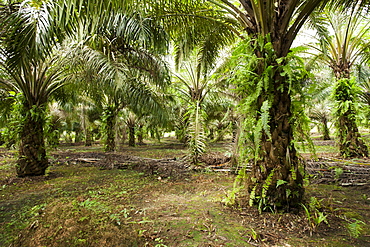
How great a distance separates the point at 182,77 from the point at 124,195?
438 centimetres

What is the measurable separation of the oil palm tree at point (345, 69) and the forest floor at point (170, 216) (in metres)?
2.24

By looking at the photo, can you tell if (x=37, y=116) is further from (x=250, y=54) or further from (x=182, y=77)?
(x=250, y=54)

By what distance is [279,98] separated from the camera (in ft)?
7.82

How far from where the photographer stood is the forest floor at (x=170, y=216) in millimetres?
1880

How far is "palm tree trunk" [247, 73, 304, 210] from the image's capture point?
229cm

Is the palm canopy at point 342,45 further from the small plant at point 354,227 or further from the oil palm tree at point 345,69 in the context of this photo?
the small plant at point 354,227

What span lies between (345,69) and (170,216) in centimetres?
680

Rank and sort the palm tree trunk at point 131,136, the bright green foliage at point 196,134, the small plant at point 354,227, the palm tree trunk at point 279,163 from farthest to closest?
the palm tree trunk at point 131,136, the bright green foliage at point 196,134, the palm tree trunk at point 279,163, the small plant at point 354,227

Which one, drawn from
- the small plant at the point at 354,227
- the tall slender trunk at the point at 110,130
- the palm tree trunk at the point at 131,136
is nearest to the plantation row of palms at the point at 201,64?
the small plant at the point at 354,227

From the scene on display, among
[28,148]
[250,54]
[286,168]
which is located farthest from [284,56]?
[28,148]

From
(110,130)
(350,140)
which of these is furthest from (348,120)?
(110,130)

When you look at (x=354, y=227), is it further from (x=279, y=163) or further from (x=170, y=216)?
(x=170, y=216)

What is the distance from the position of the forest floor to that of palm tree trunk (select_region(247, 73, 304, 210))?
0.53ft

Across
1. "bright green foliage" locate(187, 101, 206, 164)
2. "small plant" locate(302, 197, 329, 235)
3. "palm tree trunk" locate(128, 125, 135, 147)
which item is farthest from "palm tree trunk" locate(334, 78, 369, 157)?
"palm tree trunk" locate(128, 125, 135, 147)
